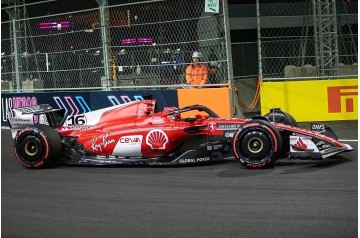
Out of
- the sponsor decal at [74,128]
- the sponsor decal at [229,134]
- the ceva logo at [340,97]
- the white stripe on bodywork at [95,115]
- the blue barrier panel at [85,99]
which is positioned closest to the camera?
the sponsor decal at [229,134]

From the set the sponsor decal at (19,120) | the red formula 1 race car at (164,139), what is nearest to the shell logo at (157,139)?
the red formula 1 race car at (164,139)

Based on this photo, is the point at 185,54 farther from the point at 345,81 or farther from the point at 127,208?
the point at 127,208

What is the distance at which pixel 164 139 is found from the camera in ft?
22.5

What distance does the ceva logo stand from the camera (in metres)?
10.6

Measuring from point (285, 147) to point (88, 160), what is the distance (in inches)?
99.1

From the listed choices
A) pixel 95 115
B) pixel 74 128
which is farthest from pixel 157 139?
pixel 74 128

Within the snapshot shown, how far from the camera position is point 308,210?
181 inches

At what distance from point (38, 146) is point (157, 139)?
5.23 feet

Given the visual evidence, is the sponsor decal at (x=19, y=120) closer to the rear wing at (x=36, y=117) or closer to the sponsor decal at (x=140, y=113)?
the rear wing at (x=36, y=117)

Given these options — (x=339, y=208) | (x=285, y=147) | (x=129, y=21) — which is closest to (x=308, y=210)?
(x=339, y=208)

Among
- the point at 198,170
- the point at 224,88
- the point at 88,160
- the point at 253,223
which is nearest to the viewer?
the point at 253,223

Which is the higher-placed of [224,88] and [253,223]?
[224,88]

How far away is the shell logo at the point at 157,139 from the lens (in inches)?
270

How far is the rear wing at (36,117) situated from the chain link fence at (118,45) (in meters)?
3.03
